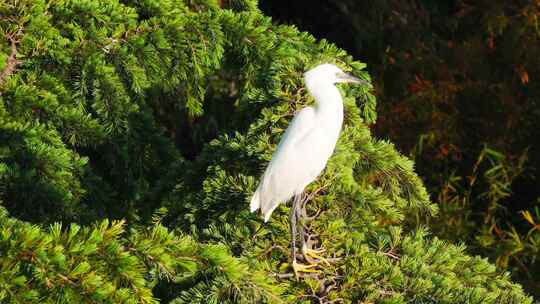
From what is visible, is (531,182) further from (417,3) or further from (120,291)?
(120,291)

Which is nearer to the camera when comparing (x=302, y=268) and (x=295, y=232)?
(x=302, y=268)

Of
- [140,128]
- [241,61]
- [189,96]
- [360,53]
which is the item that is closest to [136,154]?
[140,128]

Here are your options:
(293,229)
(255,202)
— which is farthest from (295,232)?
(255,202)

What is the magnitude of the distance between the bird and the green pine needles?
0.21 ft

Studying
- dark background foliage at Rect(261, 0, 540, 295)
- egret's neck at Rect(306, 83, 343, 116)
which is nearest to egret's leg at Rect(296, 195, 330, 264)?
egret's neck at Rect(306, 83, 343, 116)

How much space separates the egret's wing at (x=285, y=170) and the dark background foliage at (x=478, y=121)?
2.35 metres

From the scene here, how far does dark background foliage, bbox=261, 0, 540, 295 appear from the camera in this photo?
179 inches

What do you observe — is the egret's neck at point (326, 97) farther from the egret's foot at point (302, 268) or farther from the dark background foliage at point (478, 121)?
the dark background foliage at point (478, 121)

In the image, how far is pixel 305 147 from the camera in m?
2.26

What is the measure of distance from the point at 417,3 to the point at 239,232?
386cm

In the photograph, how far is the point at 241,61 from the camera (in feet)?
9.10

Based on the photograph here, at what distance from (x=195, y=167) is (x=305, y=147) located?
390 mm

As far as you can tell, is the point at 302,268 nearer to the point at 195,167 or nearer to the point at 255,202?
the point at 255,202

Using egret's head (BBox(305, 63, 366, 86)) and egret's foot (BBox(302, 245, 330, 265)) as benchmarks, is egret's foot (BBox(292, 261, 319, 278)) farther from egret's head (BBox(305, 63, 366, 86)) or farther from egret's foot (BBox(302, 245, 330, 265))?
egret's head (BBox(305, 63, 366, 86))
